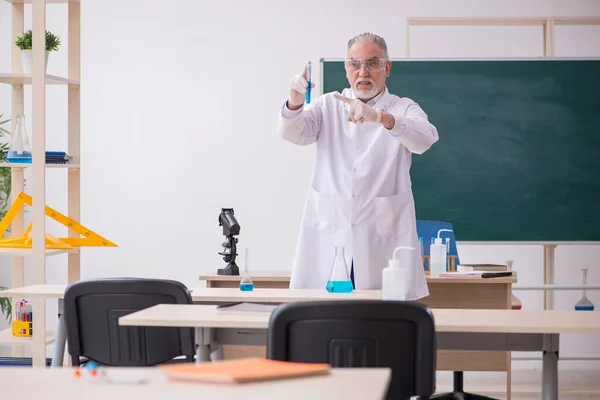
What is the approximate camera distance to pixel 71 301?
2.71 meters

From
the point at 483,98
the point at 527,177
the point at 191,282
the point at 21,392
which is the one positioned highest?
the point at 483,98

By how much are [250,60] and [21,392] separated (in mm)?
5022

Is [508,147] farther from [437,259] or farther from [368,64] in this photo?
[368,64]

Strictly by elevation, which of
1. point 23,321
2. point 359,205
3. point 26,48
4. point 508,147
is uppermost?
point 26,48

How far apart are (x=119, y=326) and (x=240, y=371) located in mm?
1380

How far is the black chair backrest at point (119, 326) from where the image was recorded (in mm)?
2699

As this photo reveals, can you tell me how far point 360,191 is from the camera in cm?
323

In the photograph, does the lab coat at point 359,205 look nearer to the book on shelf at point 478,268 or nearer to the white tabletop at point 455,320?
the white tabletop at point 455,320

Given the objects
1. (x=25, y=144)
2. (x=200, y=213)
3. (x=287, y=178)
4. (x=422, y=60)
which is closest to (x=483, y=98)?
(x=422, y=60)

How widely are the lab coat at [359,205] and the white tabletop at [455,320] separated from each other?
691mm

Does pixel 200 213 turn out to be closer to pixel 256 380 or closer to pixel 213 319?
pixel 213 319

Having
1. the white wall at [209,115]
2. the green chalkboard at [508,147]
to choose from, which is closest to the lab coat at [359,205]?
Result: the green chalkboard at [508,147]

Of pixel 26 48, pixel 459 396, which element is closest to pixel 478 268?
pixel 459 396

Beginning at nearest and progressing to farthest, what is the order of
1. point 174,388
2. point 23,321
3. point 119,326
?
point 174,388, point 119,326, point 23,321
